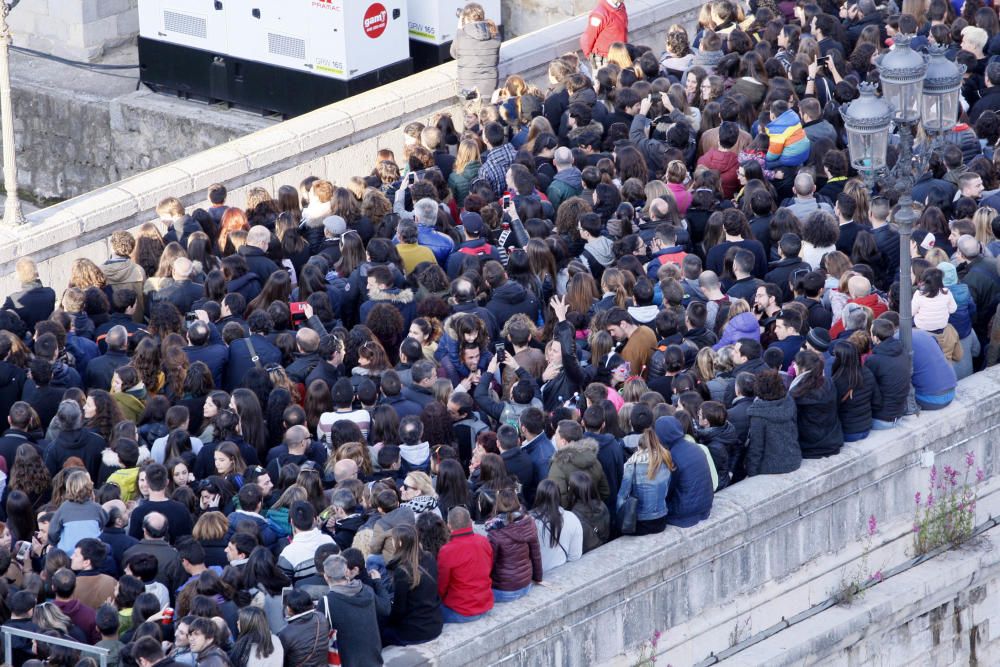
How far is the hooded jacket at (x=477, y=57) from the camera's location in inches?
741

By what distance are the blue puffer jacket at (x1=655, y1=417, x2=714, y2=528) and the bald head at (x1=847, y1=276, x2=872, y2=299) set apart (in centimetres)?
234

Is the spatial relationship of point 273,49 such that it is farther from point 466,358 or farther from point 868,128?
point 868,128

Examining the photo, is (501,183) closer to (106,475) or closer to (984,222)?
(984,222)

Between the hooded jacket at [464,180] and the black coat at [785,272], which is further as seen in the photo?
the hooded jacket at [464,180]

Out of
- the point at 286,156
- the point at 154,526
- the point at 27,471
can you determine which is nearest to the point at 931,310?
the point at 154,526

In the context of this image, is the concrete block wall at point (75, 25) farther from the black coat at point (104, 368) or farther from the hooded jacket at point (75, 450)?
the hooded jacket at point (75, 450)

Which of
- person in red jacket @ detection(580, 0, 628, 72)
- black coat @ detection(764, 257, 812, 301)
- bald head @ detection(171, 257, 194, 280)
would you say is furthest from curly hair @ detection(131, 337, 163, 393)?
person in red jacket @ detection(580, 0, 628, 72)

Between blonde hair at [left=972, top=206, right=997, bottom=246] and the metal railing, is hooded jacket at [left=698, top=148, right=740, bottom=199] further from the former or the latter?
the metal railing

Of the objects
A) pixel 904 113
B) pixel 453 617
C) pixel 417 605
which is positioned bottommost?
pixel 453 617

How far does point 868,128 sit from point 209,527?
4.53 metres

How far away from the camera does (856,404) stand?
13.1m

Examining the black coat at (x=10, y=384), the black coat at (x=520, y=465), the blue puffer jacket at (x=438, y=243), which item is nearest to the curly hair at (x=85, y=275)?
the black coat at (x=10, y=384)

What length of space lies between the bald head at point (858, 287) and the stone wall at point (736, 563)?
0.91 m

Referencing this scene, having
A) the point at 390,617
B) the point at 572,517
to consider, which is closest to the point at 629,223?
the point at 572,517
